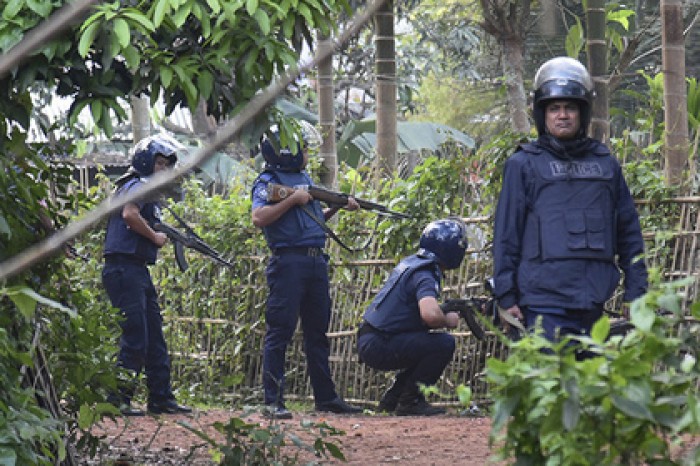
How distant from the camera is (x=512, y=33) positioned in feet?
50.9

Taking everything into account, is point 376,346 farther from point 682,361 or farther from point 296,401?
point 682,361

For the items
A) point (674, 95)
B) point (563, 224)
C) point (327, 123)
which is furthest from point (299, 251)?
point (327, 123)

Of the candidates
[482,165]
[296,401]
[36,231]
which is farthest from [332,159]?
[36,231]

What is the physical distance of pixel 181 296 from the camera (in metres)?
12.0

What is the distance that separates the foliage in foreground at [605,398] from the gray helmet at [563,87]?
10.6ft

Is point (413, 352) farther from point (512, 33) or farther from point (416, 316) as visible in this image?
point (512, 33)

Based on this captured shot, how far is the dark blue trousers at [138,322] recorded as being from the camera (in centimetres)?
878

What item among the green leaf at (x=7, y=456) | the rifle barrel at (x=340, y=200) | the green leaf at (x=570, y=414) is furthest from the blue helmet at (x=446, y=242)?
the green leaf at (x=570, y=414)

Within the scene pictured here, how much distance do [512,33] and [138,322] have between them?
7892 mm

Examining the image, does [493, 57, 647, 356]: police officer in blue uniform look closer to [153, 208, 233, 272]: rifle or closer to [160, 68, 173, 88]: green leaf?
[160, 68, 173, 88]: green leaf

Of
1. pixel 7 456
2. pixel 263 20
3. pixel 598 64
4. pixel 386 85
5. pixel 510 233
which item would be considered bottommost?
pixel 7 456

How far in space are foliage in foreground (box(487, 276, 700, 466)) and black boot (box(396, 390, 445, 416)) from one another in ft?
20.1

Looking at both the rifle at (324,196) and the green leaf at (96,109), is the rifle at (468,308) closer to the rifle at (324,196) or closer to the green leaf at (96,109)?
the rifle at (324,196)

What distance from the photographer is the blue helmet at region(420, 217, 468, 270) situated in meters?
8.69
